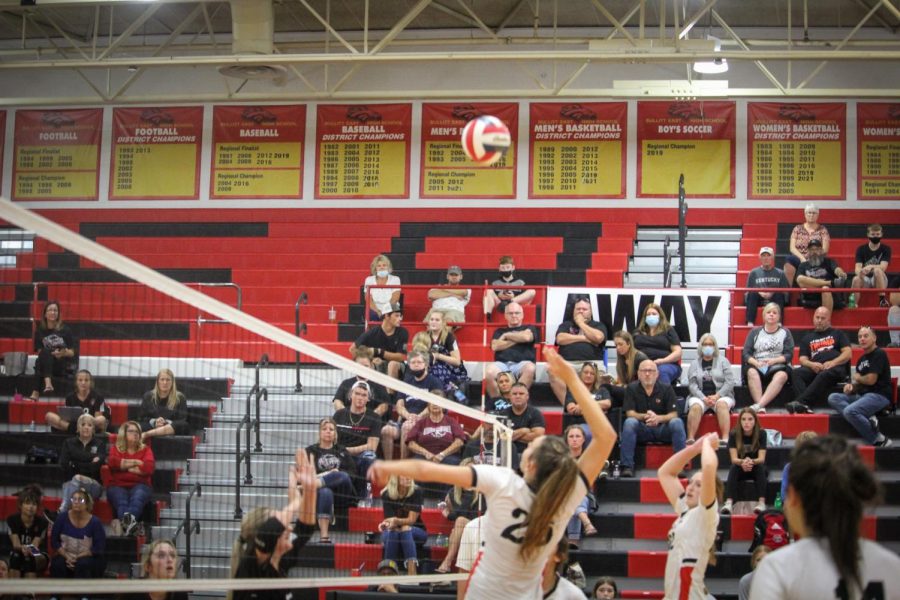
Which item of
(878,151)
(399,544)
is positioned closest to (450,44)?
(878,151)

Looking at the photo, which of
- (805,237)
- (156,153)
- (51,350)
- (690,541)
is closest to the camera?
(690,541)

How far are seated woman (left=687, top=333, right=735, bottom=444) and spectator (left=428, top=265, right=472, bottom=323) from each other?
3519 mm

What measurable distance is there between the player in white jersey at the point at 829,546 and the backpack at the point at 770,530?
27.4ft

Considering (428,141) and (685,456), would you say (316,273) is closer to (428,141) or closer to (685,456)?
(428,141)

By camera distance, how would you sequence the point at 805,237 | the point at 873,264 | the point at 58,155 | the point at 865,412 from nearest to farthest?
1. the point at 865,412
2. the point at 873,264
3. the point at 805,237
4. the point at 58,155

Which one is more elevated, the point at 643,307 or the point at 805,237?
the point at 805,237

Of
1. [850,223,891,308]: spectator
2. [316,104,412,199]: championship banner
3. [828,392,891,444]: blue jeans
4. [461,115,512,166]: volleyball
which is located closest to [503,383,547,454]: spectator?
[461,115,512,166]: volleyball

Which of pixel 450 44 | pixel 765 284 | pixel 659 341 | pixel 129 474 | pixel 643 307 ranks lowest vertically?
pixel 129 474

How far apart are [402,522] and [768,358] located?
5.58m

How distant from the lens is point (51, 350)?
1331 cm

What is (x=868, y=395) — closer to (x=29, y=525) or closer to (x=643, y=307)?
(x=643, y=307)

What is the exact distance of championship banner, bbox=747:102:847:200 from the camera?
771 inches

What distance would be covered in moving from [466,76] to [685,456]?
591 inches

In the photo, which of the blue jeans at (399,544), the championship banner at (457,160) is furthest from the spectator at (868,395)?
the championship banner at (457,160)
